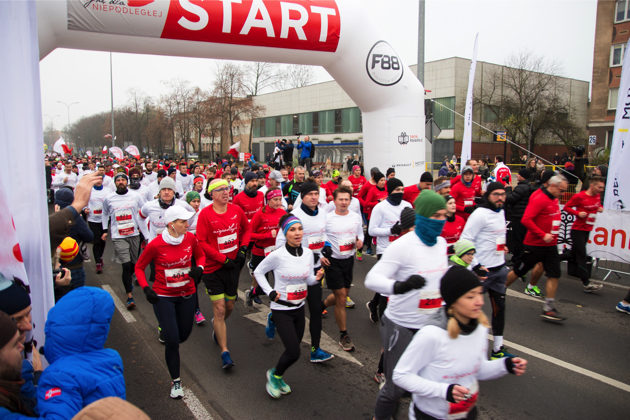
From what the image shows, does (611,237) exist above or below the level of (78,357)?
below

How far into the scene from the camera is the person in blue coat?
1965mm

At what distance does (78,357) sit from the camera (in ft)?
6.92

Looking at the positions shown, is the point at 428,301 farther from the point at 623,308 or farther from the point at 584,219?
the point at 584,219

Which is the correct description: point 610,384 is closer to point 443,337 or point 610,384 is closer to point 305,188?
point 443,337

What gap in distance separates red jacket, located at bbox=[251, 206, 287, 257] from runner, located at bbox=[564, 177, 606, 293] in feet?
16.0

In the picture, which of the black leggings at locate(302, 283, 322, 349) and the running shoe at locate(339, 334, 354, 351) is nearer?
the black leggings at locate(302, 283, 322, 349)

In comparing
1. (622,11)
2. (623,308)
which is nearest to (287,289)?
(623,308)

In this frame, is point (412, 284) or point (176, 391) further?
point (176, 391)

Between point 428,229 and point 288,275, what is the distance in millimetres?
1587

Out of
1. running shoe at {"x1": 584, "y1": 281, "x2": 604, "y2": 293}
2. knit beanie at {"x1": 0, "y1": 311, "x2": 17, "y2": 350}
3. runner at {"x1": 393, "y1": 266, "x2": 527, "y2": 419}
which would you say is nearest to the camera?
knit beanie at {"x1": 0, "y1": 311, "x2": 17, "y2": 350}

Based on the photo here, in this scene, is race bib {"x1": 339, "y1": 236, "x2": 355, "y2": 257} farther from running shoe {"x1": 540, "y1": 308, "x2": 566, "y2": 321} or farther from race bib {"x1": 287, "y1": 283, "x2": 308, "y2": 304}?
running shoe {"x1": 540, "y1": 308, "x2": 566, "y2": 321}

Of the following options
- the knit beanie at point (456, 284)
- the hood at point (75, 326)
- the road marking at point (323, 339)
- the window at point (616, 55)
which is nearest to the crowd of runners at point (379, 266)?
the knit beanie at point (456, 284)

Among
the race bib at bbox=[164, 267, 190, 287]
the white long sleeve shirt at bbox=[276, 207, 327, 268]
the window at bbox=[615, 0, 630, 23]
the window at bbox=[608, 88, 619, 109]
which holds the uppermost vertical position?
the window at bbox=[615, 0, 630, 23]

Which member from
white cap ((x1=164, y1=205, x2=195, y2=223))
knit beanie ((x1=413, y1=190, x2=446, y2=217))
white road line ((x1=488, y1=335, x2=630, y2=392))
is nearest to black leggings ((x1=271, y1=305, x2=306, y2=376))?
white cap ((x1=164, y1=205, x2=195, y2=223))
